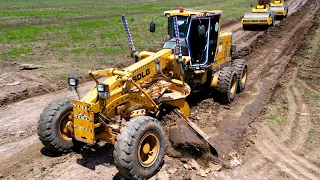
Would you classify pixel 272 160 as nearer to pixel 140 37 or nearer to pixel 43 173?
pixel 43 173

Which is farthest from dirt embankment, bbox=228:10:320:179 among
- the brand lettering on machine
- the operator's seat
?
the brand lettering on machine

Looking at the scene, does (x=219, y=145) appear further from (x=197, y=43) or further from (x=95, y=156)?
(x=197, y=43)

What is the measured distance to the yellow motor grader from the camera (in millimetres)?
6246

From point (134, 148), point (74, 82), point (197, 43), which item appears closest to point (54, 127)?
point (74, 82)

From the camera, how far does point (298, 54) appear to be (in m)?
16.8

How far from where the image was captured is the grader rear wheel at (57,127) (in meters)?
6.95

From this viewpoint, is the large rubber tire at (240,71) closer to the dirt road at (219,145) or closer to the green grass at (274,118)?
the dirt road at (219,145)

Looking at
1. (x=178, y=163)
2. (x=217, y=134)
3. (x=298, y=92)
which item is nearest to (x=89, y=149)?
(x=178, y=163)

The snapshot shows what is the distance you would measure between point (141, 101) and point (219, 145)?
6.86 feet

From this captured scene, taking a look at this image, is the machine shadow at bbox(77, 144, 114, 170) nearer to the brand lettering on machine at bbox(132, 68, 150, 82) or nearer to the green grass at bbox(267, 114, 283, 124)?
the brand lettering on machine at bbox(132, 68, 150, 82)

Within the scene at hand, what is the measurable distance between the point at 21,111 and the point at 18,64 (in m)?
5.35

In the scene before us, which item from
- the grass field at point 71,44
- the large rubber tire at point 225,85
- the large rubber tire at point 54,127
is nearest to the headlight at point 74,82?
the large rubber tire at point 54,127

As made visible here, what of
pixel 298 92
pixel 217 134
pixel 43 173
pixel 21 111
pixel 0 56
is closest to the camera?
pixel 43 173

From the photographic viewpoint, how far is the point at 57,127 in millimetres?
7059
